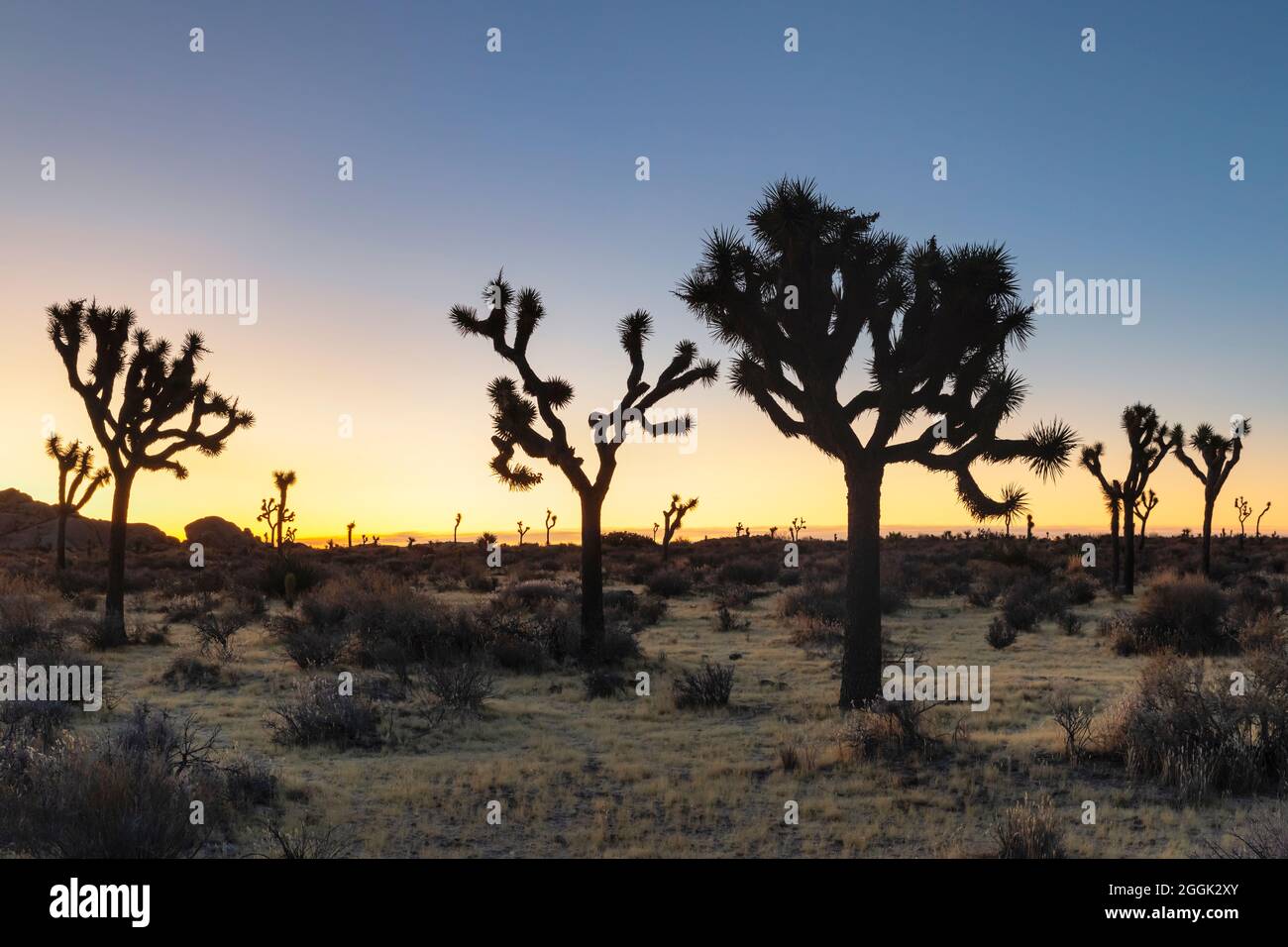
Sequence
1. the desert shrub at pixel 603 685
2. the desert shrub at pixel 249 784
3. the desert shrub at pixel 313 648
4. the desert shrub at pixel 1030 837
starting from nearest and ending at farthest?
the desert shrub at pixel 1030 837
the desert shrub at pixel 249 784
the desert shrub at pixel 603 685
the desert shrub at pixel 313 648

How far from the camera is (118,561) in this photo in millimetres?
18578

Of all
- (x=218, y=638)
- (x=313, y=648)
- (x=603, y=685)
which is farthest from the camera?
(x=218, y=638)

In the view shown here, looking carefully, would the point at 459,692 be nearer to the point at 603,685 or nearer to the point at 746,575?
the point at 603,685

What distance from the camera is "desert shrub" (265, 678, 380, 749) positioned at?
395 inches

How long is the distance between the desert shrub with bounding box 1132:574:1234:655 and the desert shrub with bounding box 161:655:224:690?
15751 mm

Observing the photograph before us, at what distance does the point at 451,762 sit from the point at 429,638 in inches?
238

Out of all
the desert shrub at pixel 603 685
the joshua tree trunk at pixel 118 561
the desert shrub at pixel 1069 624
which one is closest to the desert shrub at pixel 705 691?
the desert shrub at pixel 603 685

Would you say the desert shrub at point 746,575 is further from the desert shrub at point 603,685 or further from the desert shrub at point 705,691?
the desert shrub at point 705,691

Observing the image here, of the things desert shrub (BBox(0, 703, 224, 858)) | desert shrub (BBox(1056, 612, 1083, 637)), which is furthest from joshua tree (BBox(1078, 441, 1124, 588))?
Answer: desert shrub (BBox(0, 703, 224, 858))

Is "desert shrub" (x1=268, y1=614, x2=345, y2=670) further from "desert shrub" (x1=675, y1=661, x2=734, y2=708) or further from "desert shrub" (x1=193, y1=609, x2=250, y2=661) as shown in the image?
"desert shrub" (x1=675, y1=661, x2=734, y2=708)

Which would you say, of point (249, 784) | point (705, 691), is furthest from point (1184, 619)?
point (249, 784)

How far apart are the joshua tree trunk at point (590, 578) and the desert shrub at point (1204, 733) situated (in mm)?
8595

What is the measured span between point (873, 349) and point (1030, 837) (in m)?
7.53

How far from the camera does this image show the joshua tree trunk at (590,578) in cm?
1588
